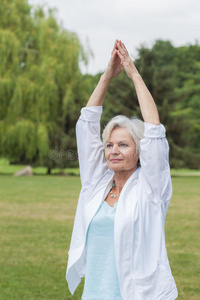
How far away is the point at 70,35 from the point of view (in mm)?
24875

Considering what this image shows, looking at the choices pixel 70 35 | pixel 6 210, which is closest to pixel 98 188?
pixel 6 210

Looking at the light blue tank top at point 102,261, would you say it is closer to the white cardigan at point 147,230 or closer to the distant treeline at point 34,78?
the white cardigan at point 147,230

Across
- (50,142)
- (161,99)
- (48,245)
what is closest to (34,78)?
(50,142)

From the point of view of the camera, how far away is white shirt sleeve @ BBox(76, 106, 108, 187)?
2820 mm

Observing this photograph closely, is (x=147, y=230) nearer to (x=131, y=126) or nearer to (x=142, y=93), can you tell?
(x=131, y=126)

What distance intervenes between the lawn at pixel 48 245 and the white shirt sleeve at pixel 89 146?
125 inches

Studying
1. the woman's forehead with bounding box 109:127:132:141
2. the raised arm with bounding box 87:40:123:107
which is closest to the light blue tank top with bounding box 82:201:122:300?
the woman's forehead with bounding box 109:127:132:141

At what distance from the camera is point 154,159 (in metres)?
2.45

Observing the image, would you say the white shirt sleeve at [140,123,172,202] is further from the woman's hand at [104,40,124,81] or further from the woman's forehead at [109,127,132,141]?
the woman's hand at [104,40,124,81]

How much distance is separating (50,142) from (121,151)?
27.1 metres

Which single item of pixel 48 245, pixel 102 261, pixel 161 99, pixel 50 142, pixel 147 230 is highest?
pixel 147 230

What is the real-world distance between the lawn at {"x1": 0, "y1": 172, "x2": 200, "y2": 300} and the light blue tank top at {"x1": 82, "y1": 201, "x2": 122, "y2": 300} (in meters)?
3.20

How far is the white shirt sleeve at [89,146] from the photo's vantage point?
2.82 meters

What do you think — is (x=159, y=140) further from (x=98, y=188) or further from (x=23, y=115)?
(x=23, y=115)
